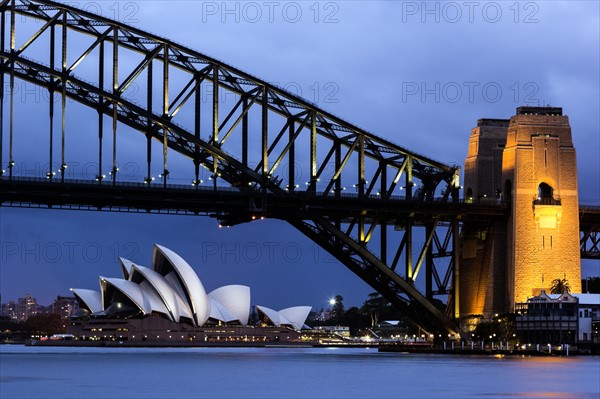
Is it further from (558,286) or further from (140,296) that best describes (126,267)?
(558,286)

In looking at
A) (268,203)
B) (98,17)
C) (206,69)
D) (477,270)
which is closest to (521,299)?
(477,270)

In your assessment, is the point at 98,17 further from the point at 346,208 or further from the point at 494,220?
the point at 494,220

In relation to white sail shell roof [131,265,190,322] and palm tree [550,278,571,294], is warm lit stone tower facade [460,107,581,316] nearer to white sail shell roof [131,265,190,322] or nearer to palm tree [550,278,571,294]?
palm tree [550,278,571,294]

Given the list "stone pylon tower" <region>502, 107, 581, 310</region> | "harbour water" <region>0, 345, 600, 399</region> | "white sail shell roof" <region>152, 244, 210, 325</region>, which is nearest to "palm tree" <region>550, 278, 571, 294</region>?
"stone pylon tower" <region>502, 107, 581, 310</region>

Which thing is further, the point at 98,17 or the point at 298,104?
the point at 298,104

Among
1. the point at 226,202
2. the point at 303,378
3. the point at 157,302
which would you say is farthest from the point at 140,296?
the point at 303,378

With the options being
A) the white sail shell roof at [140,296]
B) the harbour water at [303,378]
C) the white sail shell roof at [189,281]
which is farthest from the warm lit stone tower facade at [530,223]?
the white sail shell roof at [140,296]
